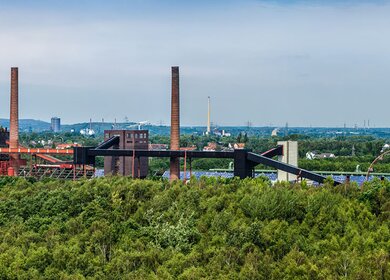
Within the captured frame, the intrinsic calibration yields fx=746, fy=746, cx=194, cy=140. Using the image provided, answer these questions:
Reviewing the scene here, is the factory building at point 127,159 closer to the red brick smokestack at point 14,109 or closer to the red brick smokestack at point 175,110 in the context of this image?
the red brick smokestack at point 175,110

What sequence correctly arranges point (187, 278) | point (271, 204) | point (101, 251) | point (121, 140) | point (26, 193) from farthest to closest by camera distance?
1. point (121, 140)
2. point (26, 193)
3. point (271, 204)
4. point (101, 251)
5. point (187, 278)

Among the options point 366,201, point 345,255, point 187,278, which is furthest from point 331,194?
point 187,278

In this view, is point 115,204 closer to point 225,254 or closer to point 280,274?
point 225,254

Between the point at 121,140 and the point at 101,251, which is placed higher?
the point at 121,140

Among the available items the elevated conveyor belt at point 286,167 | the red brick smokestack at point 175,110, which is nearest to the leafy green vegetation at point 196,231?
the elevated conveyor belt at point 286,167

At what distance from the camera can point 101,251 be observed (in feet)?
136

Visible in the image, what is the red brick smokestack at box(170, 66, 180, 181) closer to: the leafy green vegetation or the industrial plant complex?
the industrial plant complex

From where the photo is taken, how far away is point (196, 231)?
141 ft

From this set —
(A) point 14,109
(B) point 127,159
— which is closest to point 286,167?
(B) point 127,159

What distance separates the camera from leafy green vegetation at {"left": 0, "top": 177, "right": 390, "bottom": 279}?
36.8m

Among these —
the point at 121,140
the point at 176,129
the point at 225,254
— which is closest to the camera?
the point at 225,254

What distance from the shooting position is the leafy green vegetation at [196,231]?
3681cm

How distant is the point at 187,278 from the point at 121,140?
42650 mm

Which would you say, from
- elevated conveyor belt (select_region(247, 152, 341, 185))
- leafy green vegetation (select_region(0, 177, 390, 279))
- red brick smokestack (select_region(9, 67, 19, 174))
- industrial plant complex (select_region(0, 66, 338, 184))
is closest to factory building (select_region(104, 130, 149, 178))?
industrial plant complex (select_region(0, 66, 338, 184))
